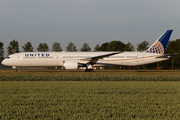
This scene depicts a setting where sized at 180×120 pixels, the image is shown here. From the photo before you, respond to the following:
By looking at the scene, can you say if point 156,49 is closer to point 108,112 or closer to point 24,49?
point 108,112

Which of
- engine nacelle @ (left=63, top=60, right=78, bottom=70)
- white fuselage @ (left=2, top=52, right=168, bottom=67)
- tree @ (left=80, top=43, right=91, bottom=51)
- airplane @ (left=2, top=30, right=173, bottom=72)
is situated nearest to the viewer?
engine nacelle @ (left=63, top=60, right=78, bottom=70)

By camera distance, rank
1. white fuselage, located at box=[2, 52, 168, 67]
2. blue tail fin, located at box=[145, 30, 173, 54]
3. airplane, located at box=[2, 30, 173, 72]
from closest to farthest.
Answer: airplane, located at box=[2, 30, 173, 72] < white fuselage, located at box=[2, 52, 168, 67] < blue tail fin, located at box=[145, 30, 173, 54]

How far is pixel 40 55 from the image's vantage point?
3331cm

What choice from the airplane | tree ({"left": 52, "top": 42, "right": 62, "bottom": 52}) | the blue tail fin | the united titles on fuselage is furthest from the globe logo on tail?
tree ({"left": 52, "top": 42, "right": 62, "bottom": 52})

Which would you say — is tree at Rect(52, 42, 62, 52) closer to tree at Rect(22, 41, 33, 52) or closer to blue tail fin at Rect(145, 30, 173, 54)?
tree at Rect(22, 41, 33, 52)

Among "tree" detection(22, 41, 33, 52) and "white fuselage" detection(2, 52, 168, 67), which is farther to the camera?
"tree" detection(22, 41, 33, 52)

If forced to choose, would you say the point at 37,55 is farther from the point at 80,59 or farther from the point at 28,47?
the point at 28,47

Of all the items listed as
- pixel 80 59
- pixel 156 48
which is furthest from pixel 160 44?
pixel 80 59

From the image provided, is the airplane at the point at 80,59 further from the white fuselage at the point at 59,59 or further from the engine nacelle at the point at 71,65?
the engine nacelle at the point at 71,65

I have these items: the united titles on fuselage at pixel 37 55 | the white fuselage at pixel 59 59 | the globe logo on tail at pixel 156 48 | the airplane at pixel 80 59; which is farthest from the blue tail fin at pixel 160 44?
the united titles on fuselage at pixel 37 55

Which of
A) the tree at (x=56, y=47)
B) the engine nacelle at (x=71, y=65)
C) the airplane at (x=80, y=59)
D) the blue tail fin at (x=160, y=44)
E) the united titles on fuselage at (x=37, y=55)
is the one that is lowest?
the engine nacelle at (x=71, y=65)

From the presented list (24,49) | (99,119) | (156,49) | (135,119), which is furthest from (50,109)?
(24,49)

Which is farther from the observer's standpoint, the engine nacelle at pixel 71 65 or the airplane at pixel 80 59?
the airplane at pixel 80 59

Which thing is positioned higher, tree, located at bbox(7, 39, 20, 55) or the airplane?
tree, located at bbox(7, 39, 20, 55)
